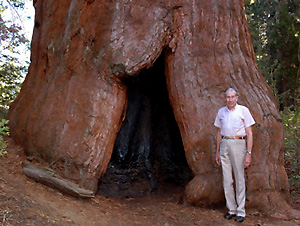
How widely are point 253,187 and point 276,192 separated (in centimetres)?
42

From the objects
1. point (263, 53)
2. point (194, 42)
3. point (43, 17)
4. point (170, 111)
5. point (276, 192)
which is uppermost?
point (263, 53)

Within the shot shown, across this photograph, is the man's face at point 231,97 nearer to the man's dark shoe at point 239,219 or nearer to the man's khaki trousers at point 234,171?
the man's khaki trousers at point 234,171

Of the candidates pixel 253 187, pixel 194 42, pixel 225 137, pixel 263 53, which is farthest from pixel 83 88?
pixel 263 53

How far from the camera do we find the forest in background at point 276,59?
26.0 ft

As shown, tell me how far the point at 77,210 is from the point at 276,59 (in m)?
15.1

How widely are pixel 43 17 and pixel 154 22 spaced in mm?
2784

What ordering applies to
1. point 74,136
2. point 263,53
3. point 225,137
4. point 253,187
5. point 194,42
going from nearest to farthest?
point 225,137 → point 253,187 → point 74,136 → point 194,42 → point 263,53

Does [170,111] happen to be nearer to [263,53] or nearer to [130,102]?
[130,102]

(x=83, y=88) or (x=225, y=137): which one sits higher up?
(x=83, y=88)

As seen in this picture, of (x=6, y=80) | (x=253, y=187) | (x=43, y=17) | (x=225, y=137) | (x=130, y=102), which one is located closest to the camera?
(x=225, y=137)

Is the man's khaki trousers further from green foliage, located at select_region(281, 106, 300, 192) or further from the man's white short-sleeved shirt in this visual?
green foliage, located at select_region(281, 106, 300, 192)

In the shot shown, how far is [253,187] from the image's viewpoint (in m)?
4.71

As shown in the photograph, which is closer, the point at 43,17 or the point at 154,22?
the point at 154,22

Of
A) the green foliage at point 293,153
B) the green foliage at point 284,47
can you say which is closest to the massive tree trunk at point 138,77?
the green foliage at point 293,153
